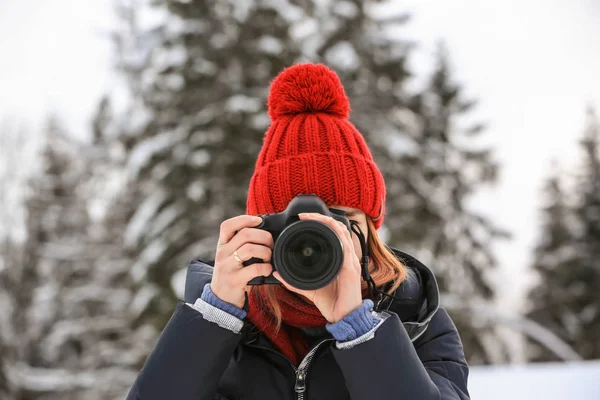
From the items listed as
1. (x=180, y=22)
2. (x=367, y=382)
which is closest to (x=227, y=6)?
(x=180, y=22)

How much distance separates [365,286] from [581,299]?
58.8 feet

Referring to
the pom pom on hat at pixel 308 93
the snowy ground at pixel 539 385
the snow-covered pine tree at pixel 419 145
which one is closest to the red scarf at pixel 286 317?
the pom pom on hat at pixel 308 93

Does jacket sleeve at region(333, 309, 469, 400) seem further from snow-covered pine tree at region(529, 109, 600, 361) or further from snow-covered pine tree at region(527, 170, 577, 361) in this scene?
snow-covered pine tree at region(527, 170, 577, 361)

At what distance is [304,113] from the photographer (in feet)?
5.18

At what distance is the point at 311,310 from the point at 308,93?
654 millimetres

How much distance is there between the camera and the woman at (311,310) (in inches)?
44.3

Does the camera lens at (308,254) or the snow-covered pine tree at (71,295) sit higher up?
the camera lens at (308,254)

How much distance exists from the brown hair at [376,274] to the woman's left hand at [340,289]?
15cm

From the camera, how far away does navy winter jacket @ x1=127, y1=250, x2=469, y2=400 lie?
42.9 inches

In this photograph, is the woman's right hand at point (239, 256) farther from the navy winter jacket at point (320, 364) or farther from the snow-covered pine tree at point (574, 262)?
the snow-covered pine tree at point (574, 262)

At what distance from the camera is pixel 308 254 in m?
1.17

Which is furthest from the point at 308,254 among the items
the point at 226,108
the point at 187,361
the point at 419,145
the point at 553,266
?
the point at 553,266

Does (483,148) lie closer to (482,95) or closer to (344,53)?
(482,95)

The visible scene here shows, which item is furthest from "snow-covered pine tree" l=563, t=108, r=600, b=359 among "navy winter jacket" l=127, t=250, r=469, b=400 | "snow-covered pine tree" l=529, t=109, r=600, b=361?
"navy winter jacket" l=127, t=250, r=469, b=400
